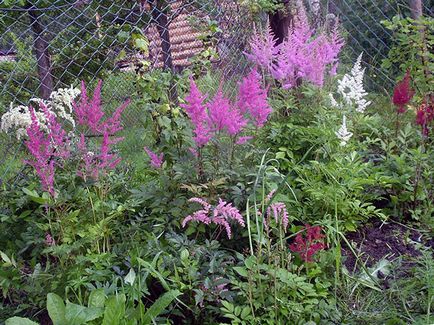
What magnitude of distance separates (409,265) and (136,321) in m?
1.41

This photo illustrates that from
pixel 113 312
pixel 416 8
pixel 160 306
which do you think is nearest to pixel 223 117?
pixel 160 306

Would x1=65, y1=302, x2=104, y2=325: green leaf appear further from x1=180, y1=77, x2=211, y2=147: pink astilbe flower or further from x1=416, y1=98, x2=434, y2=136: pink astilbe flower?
x1=416, y1=98, x2=434, y2=136: pink astilbe flower

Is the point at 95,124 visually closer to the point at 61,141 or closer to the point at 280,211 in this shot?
the point at 61,141

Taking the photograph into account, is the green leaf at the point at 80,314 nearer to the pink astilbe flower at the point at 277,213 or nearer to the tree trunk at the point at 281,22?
the pink astilbe flower at the point at 277,213

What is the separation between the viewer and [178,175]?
2650 mm

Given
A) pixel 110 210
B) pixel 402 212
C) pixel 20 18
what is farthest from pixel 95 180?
pixel 402 212

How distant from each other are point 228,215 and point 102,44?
2.06 metres

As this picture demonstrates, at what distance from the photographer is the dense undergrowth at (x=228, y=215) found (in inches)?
85.4

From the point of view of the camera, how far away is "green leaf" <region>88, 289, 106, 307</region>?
2.02 meters

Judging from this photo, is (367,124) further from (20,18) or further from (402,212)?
(20,18)

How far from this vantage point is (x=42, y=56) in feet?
12.1

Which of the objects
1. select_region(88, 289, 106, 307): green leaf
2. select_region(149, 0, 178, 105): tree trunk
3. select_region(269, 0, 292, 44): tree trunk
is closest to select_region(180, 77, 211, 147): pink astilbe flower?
select_region(88, 289, 106, 307): green leaf

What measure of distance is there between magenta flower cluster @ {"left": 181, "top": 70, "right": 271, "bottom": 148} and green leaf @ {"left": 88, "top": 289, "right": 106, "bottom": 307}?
0.86 meters

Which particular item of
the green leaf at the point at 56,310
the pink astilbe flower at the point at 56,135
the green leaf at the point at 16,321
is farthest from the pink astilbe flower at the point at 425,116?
the green leaf at the point at 16,321
